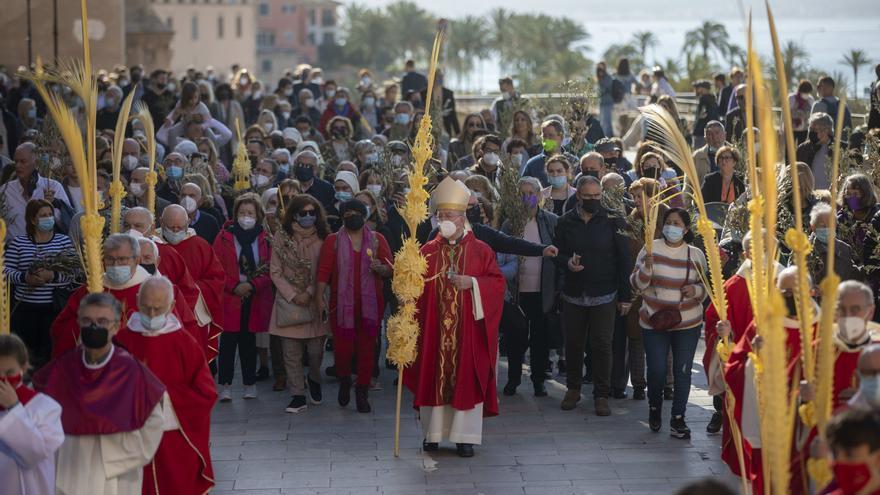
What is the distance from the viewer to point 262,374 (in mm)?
12672

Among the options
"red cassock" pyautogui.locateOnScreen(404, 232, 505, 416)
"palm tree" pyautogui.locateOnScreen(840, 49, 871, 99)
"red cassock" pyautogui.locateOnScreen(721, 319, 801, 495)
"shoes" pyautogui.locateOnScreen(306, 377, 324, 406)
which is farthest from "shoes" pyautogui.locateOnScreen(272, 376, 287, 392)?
"palm tree" pyautogui.locateOnScreen(840, 49, 871, 99)

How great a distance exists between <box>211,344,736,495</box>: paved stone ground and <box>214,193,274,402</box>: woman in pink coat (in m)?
0.30

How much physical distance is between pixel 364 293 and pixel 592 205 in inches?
73.4

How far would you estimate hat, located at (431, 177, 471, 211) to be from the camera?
10.0m

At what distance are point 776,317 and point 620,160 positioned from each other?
8.81 meters

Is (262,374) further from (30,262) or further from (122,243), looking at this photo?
(122,243)

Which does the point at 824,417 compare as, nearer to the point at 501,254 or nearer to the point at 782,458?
the point at 782,458

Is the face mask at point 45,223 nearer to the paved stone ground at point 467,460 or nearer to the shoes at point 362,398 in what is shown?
the paved stone ground at point 467,460

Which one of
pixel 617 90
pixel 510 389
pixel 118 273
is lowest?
pixel 510 389

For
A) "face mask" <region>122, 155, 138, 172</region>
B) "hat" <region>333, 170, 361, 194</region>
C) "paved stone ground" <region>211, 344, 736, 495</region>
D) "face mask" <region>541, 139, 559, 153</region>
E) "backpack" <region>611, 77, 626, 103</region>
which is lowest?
"paved stone ground" <region>211, 344, 736, 495</region>

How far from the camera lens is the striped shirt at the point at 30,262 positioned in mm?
10789

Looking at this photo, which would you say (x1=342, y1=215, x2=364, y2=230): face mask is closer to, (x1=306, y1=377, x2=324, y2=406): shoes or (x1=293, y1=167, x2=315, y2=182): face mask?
(x1=306, y1=377, x2=324, y2=406): shoes

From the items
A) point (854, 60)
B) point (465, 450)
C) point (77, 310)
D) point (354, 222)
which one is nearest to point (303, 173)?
point (354, 222)

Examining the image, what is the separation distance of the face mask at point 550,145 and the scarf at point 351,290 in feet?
12.0
